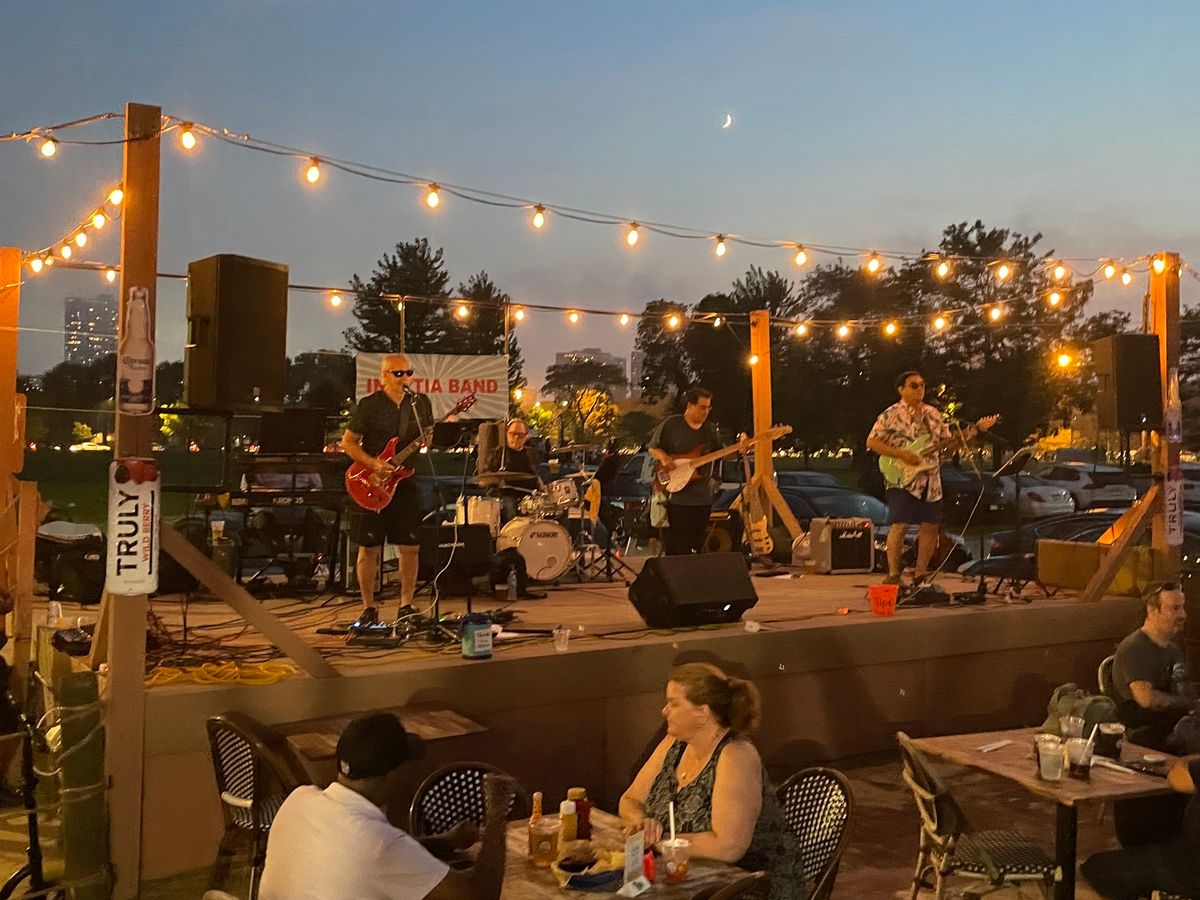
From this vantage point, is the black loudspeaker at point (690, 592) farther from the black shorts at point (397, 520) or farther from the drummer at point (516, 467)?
the drummer at point (516, 467)

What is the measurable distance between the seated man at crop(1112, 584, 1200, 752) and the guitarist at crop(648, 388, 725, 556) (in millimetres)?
3651

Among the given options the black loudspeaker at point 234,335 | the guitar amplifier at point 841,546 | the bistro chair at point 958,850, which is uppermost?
the black loudspeaker at point 234,335

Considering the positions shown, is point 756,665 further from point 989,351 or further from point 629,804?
point 989,351

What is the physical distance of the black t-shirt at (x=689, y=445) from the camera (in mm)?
8562

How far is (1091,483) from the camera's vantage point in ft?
66.1

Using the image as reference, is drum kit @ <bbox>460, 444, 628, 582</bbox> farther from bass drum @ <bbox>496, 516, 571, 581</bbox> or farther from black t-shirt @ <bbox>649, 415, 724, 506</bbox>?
black t-shirt @ <bbox>649, 415, 724, 506</bbox>

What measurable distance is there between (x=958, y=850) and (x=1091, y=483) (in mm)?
17568

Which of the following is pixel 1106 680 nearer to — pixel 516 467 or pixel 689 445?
pixel 689 445

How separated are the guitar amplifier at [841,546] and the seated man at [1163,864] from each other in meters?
6.60

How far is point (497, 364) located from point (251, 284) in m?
7.32

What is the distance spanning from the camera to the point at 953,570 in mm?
11711

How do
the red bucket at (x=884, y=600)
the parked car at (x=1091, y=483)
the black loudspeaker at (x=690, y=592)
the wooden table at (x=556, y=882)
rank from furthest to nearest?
the parked car at (x=1091, y=483), the red bucket at (x=884, y=600), the black loudspeaker at (x=690, y=592), the wooden table at (x=556, y=882)

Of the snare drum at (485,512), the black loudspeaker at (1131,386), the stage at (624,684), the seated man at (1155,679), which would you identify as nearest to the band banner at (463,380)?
the snare drum at (485,512)

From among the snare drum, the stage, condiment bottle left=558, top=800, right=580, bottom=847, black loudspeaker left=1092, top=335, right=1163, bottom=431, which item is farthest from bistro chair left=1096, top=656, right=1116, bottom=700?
the snare drum
